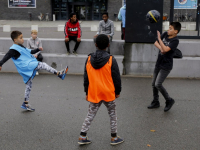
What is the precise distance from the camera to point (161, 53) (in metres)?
5.71

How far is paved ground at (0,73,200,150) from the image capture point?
4496mm

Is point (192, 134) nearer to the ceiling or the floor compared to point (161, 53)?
nearer to the floor

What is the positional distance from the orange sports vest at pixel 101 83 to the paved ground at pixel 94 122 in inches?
30.0

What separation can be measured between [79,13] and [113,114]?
32.7 metres

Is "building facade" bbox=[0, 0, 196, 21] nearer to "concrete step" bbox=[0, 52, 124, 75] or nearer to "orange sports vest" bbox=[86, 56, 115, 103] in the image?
"concrete step" bbox=[0, 52, 124, 75]

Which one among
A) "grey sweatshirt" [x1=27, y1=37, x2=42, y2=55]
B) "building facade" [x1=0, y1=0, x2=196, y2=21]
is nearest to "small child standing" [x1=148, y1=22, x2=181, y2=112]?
"grey sweatshirt" [x1=27, y1=37, x2=42, y2=55]

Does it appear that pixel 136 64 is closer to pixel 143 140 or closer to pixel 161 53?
pixel 161 53

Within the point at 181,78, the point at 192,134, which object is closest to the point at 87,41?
the point at 181,78

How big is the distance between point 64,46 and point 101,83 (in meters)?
6.08

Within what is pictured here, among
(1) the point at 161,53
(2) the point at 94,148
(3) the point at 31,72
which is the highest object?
(1) the point at 161,53

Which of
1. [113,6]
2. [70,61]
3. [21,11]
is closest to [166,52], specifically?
[70,61]

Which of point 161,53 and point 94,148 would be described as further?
point 161,53

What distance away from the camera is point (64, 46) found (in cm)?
1002

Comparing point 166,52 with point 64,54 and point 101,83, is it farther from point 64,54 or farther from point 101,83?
point 64,54
